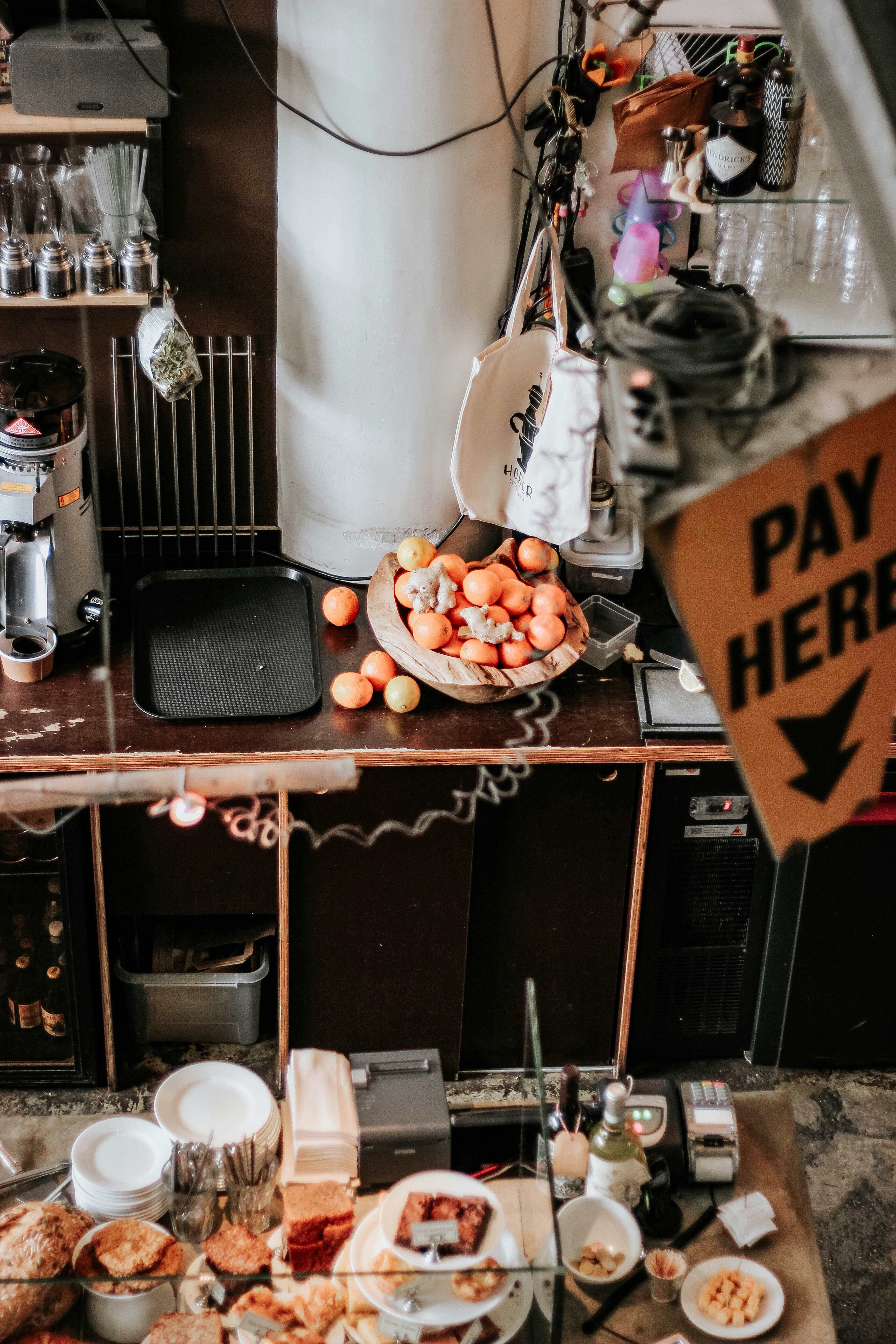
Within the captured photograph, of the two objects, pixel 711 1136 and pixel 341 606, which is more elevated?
pixel 341 606

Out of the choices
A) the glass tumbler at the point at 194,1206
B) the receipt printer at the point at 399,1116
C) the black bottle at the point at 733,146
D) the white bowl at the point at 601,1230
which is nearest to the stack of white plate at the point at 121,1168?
the glass tumbler at the point at 194,1206

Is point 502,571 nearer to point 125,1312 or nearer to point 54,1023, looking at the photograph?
→ point 54,1023

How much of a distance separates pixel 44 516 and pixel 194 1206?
4.73 feet

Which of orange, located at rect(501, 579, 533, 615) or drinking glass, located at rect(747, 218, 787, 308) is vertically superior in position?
drinking glass, located at rect(747, 218, 787, 308)

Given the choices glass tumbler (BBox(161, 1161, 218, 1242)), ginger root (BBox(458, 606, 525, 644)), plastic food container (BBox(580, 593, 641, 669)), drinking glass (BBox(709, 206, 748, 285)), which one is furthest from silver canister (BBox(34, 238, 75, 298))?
glass tumbler (BBox(161, 1161, 218, 1242))

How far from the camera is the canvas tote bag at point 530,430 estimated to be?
112 inches

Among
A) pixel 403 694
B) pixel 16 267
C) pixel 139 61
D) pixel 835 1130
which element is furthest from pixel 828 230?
pixel 835 1130

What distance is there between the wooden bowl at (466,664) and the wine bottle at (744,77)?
1.06 metres

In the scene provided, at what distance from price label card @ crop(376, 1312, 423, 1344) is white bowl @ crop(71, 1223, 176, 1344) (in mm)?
271

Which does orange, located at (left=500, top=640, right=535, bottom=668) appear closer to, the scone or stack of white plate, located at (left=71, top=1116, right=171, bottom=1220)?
stack of white plate, located at (left=71, top=1116, right=171, bottom=1220)

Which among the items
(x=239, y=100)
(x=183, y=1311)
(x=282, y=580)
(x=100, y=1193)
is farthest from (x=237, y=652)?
(x=183, y=1311)

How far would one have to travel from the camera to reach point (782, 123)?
2816 mm

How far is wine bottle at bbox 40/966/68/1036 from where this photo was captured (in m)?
3.10

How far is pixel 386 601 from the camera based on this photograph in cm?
295
